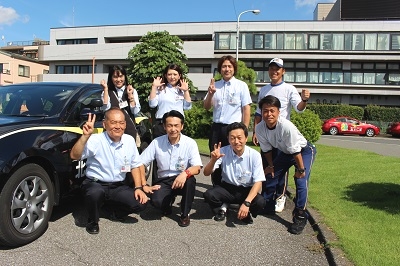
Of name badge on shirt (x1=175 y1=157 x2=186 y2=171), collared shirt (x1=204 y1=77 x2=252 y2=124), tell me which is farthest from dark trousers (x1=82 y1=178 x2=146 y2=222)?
collared shirt (x1=204 y1=77 x2=252 y2=124)

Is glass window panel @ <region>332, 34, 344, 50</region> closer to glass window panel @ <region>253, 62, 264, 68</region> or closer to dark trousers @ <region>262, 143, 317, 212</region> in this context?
glass window panel @ <region>253, 62, 264, 68</region>

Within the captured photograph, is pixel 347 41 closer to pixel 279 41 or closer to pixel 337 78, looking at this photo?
pixel 337 78

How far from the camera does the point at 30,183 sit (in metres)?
3.34

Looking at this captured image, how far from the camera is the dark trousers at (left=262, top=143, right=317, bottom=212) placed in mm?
4031

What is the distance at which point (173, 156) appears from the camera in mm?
4195

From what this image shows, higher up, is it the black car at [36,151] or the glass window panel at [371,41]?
the glass window panel at [371,41]

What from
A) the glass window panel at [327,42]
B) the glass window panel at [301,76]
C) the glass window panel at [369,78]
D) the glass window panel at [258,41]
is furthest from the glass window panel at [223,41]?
the glass window panel at [369,78]

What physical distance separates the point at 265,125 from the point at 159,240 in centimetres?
183

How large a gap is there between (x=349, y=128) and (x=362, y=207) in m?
23.9

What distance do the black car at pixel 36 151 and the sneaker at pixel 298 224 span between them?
248cm

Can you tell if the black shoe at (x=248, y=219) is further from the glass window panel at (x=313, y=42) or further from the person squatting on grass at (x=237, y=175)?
the glass window panel at (x=313, y=42)

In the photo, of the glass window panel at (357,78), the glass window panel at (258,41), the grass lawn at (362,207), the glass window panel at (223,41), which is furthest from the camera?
the glass window panel at (223,41)

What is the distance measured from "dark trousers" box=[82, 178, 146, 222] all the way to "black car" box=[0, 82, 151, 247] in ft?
1.05

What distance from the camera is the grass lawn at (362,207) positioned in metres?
3.25
